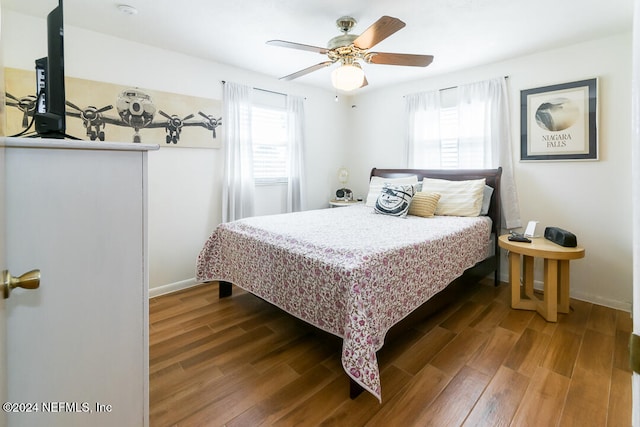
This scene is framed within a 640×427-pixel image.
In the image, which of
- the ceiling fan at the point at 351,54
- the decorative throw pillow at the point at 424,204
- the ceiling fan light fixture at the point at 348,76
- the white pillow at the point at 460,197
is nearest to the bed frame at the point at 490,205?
the white pillow at the point at 460,197

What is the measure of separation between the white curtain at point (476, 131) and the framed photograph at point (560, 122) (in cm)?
19

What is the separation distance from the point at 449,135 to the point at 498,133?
54cm

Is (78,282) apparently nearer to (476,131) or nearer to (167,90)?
(167,90)

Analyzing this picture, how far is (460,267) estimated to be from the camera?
98.8 inches

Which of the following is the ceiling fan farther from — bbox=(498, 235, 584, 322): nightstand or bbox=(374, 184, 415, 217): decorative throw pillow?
bbox=(498, 235, 584, 322): nightstand

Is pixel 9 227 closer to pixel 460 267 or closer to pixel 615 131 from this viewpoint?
pixel 460 267

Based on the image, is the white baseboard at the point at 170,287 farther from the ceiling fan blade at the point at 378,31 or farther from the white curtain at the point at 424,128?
the white curtain at the point at 424,128

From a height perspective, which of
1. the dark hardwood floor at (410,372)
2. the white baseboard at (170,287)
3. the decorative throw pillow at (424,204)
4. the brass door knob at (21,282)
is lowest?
the dark hardwood floor at (410,372)

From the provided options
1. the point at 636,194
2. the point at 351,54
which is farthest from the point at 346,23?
the point at 636,194

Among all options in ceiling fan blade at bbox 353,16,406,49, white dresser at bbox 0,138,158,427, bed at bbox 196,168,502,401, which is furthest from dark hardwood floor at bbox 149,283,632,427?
ceiling fan blade at bbox 353,16,406,49

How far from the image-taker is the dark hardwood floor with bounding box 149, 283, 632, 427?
1482 millimetres

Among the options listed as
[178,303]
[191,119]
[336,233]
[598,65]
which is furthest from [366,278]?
[598,65]

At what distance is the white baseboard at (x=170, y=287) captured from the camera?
9.80ft

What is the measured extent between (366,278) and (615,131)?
278cm
